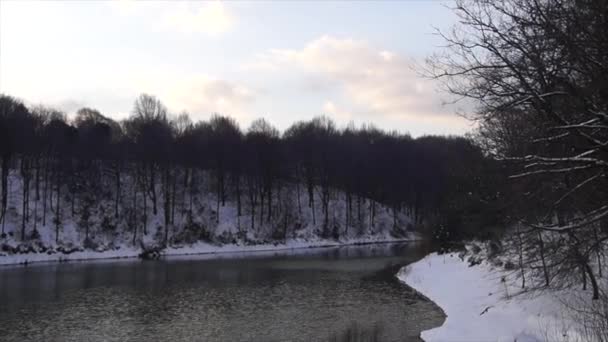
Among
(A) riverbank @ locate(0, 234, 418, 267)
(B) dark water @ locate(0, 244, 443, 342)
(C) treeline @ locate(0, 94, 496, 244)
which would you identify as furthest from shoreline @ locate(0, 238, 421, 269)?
(B) dark water @ locate(0, 244, 443, 342)

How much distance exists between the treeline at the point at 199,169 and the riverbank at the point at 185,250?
2645mm

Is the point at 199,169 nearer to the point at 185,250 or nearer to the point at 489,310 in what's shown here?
the point at 185,250

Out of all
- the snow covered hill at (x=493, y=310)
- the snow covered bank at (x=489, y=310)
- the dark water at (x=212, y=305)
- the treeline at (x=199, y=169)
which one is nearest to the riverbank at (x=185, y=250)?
the treeline at (x=199, y=169)

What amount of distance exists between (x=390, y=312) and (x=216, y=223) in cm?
4628

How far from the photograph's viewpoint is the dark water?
751 inches

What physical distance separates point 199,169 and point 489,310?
6129 centimetres

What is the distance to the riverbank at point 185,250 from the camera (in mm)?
47362

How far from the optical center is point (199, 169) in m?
76.0

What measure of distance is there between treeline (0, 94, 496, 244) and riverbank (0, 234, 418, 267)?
8.68 ft

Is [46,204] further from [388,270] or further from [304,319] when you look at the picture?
[304,319]

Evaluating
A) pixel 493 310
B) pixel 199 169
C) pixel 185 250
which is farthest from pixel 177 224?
pixel 493 310

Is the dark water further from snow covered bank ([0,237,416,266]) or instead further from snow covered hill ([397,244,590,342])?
snow covered bank ([0,237,416,266])

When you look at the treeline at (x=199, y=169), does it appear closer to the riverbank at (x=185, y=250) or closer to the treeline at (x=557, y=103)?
the riverbank at (x=185, y=250)

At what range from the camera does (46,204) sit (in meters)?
57.9
